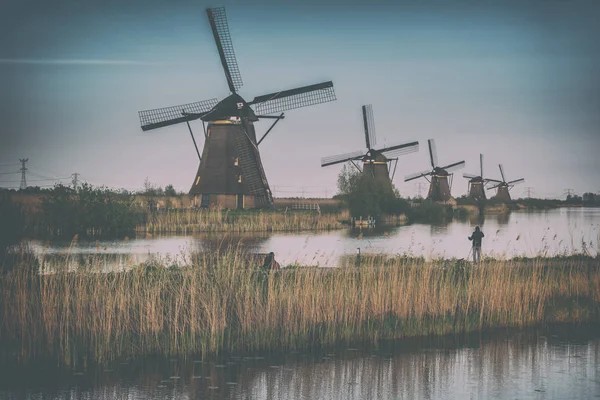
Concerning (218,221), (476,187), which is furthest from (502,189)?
(218,221)

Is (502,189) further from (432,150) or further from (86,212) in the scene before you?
(86,212)

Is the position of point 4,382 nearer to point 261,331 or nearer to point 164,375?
point 164,375

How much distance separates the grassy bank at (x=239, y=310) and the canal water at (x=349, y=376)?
1.34ft

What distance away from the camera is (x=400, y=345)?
11.3 meters

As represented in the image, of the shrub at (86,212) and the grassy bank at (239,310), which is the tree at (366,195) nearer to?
the shrub at (86,212)

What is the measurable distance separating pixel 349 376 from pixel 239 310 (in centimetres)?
219

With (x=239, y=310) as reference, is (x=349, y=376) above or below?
below

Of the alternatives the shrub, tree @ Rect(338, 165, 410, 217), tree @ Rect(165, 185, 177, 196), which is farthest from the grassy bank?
tree @ Rect(165, 185, 177, 196)

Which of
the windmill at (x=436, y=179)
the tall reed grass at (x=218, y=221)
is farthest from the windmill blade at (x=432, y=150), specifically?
the tall reed grass at (x=218, y=221)

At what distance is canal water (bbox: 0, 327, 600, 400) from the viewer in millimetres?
8828

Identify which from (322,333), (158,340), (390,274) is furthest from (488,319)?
(158,340)

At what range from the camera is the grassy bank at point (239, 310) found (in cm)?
1023

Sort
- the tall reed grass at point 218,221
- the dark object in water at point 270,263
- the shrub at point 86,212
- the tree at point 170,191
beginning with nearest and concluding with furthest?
the dark object in water at point 270,263, the shrub at point 86,212, the tall reed grass at point 218,221, the tree at point 170,191

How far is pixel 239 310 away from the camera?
1087cm
